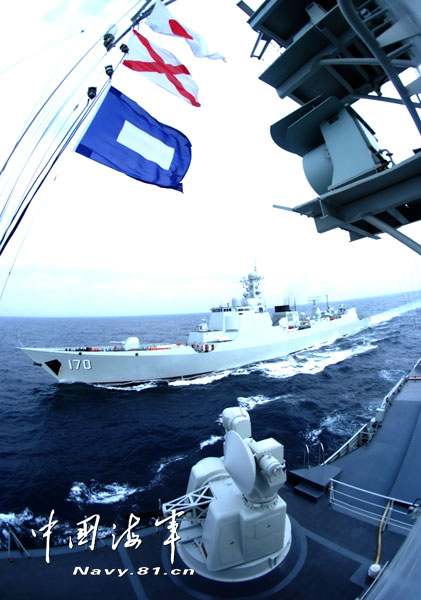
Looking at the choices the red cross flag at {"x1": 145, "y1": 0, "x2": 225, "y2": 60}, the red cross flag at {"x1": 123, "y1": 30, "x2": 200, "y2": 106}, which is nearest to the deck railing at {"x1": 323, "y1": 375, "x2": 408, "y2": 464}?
the red cross flag at {"x1": 123, "y1": 30, "x2": 200, "y2": 106}

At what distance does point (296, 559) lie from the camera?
15.7 ft

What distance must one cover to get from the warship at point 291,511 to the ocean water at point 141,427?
3203mm

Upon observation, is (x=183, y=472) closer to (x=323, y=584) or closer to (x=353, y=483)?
(x=353, y=483)

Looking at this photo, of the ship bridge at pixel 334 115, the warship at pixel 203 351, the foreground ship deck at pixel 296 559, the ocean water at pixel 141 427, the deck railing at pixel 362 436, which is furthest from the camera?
the warship at pixel 203 351

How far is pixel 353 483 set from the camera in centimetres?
675

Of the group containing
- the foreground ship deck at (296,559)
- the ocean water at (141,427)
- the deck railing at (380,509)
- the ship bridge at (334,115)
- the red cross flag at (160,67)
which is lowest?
the ocean water at (141,427)

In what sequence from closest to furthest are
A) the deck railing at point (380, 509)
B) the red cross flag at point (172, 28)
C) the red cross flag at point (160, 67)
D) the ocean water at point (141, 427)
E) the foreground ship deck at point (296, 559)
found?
the foreground ship deck at point (296, 559) → the red cross flag at point (172, 28) → the red cross flag at point (160, 67) → the deck railing at point (380, 509) → the ocean water at point (141, 427)

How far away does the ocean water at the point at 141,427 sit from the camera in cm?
901

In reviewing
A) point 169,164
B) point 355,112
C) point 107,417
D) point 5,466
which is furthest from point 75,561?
point 107,417

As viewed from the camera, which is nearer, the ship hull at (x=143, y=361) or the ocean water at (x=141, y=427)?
the ocean water at (x=141, y=427)

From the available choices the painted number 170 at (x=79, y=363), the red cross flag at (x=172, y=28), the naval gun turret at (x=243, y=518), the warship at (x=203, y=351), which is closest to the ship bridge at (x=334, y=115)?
the red cross flag at (x=172, y=28)

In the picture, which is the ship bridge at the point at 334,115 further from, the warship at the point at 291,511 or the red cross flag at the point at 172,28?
the red cross flag at the point at 172,28

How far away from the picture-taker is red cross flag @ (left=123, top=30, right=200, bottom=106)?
4.73 m

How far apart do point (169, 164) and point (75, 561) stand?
725cm
